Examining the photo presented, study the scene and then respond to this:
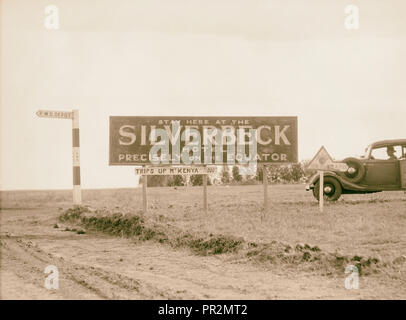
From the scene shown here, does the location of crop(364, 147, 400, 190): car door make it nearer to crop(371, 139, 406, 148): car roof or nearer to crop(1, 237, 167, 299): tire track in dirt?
crop(371, 139, 406, 148): car roof

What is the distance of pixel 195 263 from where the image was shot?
305 inches

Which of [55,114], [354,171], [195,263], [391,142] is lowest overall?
[195,263]

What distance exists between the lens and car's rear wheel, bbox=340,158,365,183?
18250 millimetres

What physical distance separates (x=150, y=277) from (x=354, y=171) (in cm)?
1337

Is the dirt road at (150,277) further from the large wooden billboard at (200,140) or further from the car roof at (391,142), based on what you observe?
the car roof at (391,142)

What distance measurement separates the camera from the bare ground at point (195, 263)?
18.8 ft

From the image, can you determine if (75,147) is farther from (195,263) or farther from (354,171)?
(354,171)

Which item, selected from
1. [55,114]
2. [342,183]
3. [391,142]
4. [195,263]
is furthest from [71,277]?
[391,142]

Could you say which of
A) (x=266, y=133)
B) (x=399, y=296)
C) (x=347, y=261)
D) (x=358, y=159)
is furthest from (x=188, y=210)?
(x=399, y=296)

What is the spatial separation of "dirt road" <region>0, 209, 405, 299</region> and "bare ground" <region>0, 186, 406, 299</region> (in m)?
0.01

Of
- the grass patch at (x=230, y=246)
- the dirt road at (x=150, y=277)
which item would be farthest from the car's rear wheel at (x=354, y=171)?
the dirt road at (x=150, y=277)

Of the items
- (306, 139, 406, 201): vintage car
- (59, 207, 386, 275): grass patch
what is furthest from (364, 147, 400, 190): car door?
(59, 207, 386, 275): grass patch

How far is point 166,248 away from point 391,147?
12356 millimetres
